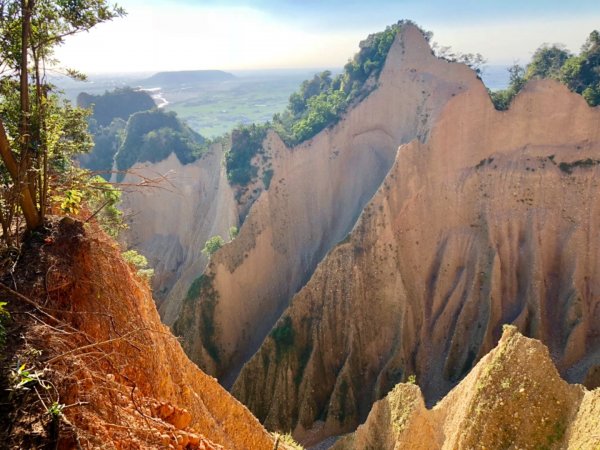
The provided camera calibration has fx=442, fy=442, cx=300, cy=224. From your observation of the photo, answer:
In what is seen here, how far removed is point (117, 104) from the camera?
59.2 m

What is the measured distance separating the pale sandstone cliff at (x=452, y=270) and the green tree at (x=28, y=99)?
1738 cm

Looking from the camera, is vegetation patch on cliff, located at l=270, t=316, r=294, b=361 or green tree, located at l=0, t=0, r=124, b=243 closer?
green tree, located at l=0, t=0, r=124, b=243

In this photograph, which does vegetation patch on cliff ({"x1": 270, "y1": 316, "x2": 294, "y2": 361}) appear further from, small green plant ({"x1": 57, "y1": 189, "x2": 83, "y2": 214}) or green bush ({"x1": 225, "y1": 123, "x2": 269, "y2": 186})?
small green plant ({"x1": 57, "y1": 189, "x2": 83, "y2": 214})

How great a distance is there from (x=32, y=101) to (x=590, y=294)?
2506cm

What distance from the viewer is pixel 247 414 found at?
11.0m

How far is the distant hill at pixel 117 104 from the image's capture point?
57.7 m

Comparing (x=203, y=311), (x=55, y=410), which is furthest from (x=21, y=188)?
(x=203, y=311)

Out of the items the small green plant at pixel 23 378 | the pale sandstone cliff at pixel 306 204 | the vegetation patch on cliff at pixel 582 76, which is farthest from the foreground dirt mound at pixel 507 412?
the vegetation patch on cliff at pixel 582 76

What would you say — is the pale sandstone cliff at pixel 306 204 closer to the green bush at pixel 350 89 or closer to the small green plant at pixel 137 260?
the green bush at pixel 350 89

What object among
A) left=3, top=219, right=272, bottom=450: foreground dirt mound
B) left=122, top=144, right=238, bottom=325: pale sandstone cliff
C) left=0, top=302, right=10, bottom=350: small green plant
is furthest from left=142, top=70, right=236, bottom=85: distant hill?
left=0, top=302, right=10, bottom=350: small green plant

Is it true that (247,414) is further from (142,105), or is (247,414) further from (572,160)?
(142,105)

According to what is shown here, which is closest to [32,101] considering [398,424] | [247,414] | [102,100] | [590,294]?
[247,414]

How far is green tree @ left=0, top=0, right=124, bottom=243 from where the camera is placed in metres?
6.76

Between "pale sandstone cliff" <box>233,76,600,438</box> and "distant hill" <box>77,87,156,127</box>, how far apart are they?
151 ft
